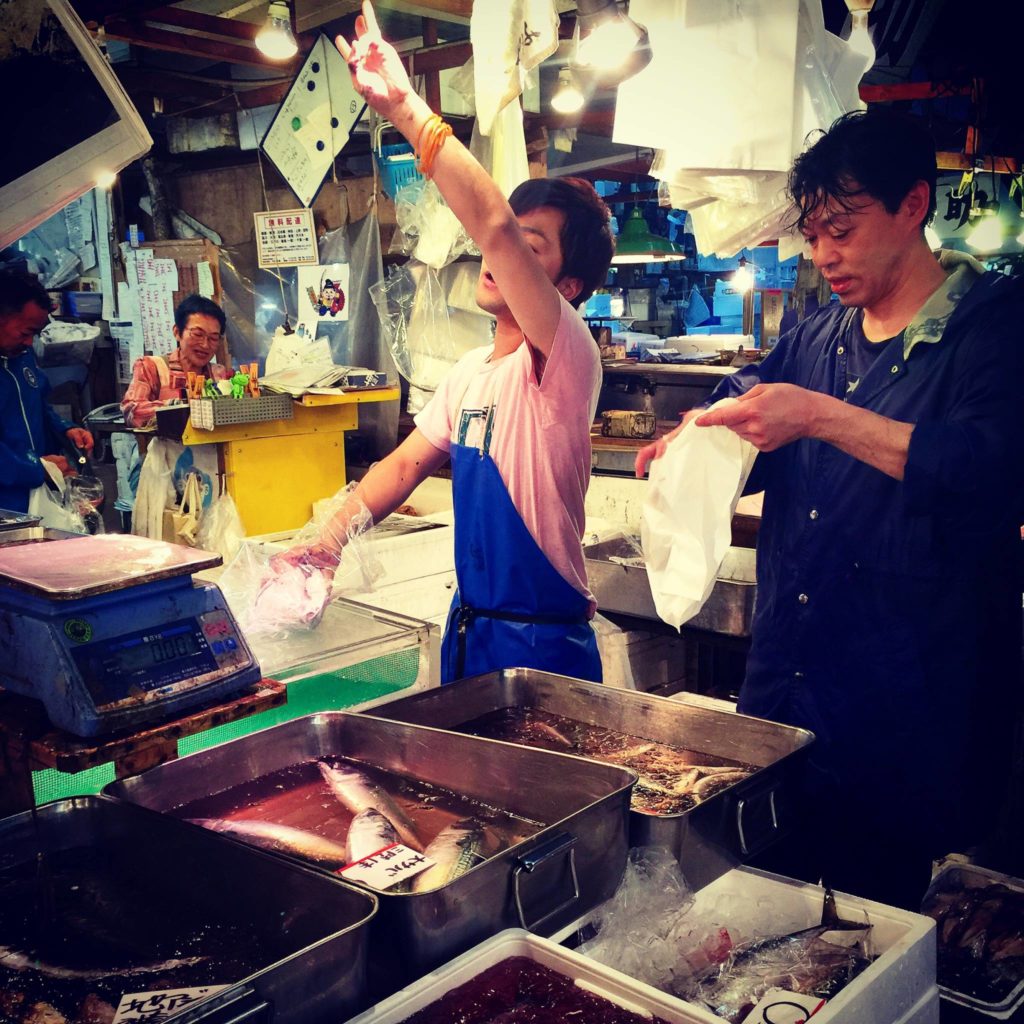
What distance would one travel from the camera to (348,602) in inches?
132

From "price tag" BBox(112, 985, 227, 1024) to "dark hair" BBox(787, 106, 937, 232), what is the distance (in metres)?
2.14

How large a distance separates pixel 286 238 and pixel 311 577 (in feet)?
19.0

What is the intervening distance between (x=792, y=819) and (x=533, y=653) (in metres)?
0.91

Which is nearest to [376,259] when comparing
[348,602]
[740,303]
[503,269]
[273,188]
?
[273,188]

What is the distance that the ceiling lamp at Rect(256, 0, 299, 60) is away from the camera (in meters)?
5.61

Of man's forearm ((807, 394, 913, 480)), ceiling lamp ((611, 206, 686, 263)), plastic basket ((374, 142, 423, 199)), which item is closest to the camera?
man's forearm ((807, 394, 913, 480))

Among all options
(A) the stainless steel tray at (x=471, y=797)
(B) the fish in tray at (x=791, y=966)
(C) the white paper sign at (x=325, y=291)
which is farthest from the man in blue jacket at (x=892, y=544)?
(C) the white paper sign at (x=325, y=291)

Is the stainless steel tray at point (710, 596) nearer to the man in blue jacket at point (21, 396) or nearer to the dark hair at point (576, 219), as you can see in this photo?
the dark hair at point (576, 219)

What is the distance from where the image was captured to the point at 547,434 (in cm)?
274

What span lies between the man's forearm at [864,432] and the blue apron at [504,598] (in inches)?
35.0

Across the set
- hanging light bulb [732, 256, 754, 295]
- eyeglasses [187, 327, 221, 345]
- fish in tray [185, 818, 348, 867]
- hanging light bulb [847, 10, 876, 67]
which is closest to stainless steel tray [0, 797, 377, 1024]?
fish in tray [185, 818, 348, 867]

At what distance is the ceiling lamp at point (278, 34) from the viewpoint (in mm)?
5605

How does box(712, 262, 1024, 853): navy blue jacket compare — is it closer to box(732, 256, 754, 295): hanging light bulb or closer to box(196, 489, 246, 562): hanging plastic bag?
box(196, 489, 246, 562): hanging plastic bag

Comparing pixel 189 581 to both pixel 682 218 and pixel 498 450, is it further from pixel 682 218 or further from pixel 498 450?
pixel 682 218
